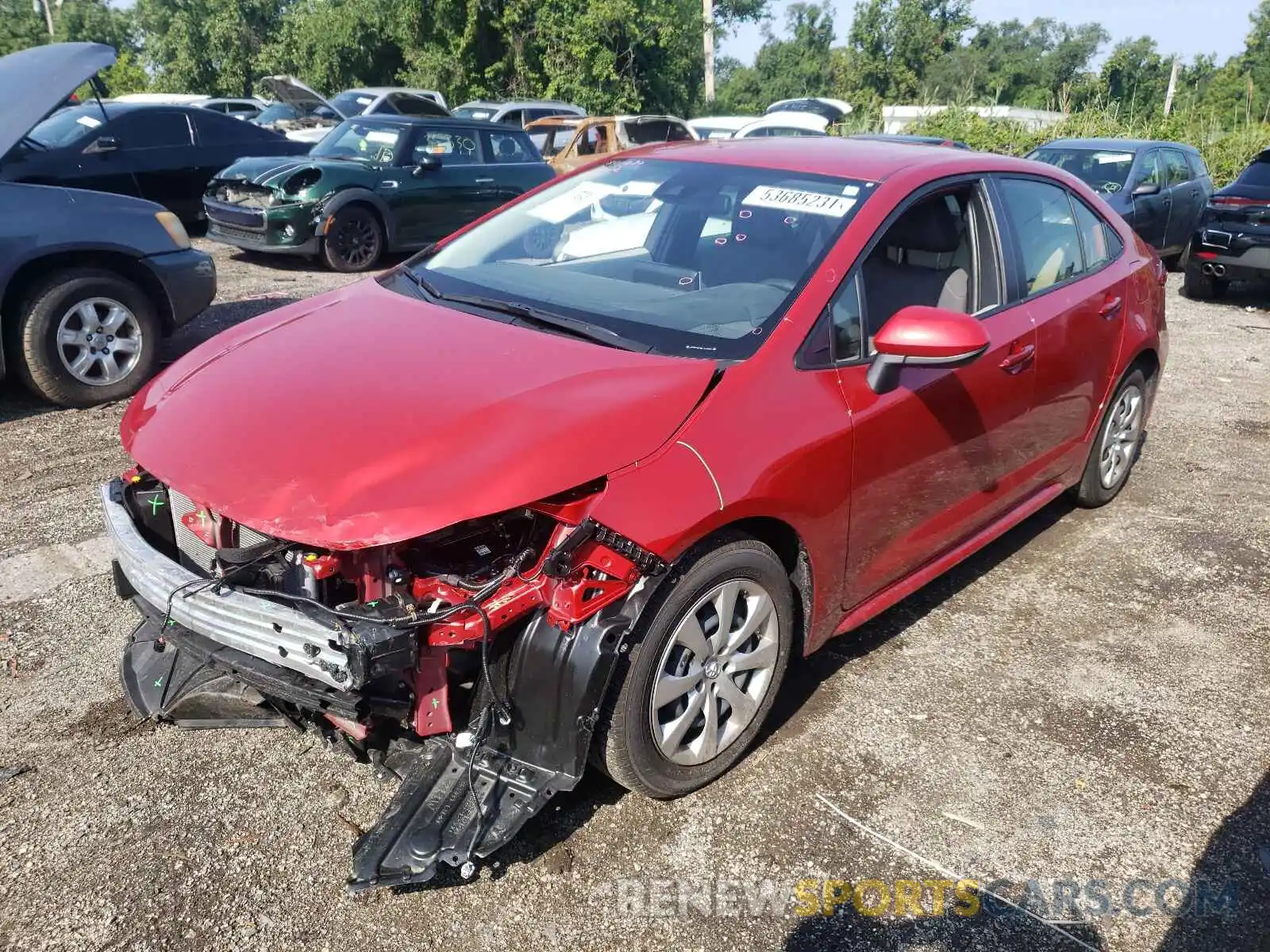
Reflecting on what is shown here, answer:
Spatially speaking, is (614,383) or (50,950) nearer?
(50,950)

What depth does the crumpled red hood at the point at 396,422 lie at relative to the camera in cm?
229

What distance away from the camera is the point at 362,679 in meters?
2.18

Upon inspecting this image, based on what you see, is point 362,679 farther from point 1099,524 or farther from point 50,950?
point 1099,524

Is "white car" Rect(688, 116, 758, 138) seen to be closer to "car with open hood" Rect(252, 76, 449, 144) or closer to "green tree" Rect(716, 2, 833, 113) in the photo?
"car with open hood" Rect(252, 76, 449, 144)

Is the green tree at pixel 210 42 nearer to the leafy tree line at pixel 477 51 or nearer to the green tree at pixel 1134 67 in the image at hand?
the leafy tree line at pixel 477 51

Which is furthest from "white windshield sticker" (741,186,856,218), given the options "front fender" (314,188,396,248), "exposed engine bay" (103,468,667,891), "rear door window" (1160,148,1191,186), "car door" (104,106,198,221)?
"rear door window" (1160,148,1191,186)

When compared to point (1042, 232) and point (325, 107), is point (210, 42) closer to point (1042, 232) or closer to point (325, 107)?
point (325, 107)

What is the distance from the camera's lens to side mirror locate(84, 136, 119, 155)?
975 cm

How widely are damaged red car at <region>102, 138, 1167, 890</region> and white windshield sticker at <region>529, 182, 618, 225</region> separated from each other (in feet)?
0.05

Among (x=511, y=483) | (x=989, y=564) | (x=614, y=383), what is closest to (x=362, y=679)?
(x=511, y=483)

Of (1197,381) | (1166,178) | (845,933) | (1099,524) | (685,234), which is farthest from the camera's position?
(1166,178)

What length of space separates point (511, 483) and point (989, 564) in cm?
279

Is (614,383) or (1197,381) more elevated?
(614,383)

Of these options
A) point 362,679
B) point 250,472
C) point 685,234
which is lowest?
point 362,679
